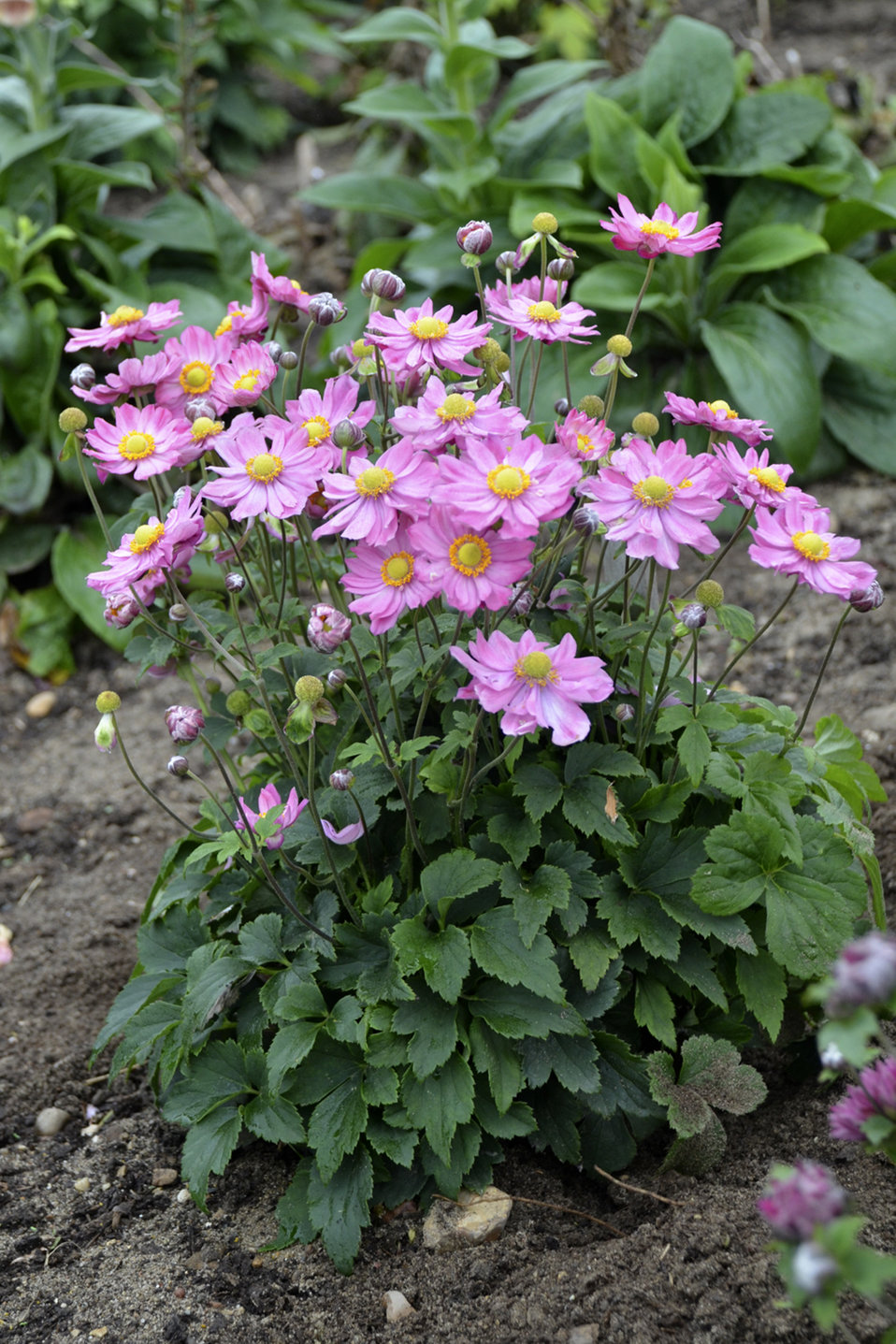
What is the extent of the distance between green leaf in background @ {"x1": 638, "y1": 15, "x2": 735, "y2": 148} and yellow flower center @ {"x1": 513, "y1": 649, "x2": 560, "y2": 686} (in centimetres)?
309

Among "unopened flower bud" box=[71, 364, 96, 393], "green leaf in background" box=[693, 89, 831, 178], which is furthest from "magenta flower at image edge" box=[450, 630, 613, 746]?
"green leaf in background" box=[693, 89, 831, 178]

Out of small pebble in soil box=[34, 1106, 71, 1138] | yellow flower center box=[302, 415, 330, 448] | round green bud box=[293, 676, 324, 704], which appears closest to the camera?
round green bud box=[293, 676, 324, 704]

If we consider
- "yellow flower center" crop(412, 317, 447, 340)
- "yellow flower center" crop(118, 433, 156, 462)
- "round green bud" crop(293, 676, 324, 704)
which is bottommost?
"round green bud" crop(293, 676, 324, 704)

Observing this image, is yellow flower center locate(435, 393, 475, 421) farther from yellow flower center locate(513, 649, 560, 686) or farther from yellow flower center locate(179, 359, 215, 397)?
yellow flower center locate(179, 359, 215, 397)

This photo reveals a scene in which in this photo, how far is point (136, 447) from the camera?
1.62m

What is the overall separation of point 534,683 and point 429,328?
506 millimetres

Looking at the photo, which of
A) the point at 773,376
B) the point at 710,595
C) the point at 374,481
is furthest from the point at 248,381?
the point at 773,376

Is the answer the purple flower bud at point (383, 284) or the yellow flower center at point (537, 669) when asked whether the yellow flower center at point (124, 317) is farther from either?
the yellow flower center at point (537, 669)

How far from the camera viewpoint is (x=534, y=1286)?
156 cm

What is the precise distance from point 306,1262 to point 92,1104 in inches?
23.8

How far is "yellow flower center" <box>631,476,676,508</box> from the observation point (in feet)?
4.66

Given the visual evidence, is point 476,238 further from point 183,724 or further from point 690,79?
point 690,79

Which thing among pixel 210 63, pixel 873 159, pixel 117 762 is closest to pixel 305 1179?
pixel 117 762

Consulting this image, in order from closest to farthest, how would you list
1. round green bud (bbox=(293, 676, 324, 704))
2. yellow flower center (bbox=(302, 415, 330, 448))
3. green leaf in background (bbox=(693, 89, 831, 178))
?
round green bud (bbox=(293, 676, 324, 704))
yellow flower center (bbox=(302, 415, 330, 448))
green leaf in background (bbox=(693, 89, 831, 178))
